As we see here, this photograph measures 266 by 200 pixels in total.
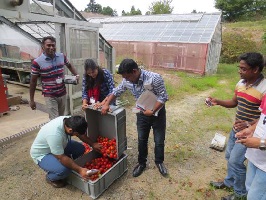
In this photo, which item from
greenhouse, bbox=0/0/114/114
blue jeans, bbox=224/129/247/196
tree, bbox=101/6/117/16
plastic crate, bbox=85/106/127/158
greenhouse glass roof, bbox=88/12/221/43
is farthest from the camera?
tree, bbox=101/6/117/16

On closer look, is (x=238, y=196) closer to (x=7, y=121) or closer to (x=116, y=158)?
(x=116, y=158)

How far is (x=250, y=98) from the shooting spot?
7.25ft

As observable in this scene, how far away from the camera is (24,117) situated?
5.35m

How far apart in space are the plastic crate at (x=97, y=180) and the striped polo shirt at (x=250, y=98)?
1757 mm

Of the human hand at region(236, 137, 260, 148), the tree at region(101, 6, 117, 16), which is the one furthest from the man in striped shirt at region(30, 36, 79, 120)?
the tree at region(101, 6, 117, 16)

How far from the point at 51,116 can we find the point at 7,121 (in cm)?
194

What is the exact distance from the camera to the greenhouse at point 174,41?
11172 millimetres

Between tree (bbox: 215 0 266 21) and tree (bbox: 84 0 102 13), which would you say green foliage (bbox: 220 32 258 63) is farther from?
tree (bbox: 84 0 102 13)

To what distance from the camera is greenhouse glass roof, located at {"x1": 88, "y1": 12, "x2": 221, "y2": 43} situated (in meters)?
11.6

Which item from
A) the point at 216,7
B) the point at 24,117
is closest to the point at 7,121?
the point at 24,117

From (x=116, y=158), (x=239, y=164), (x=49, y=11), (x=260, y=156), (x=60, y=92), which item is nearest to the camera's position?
(x=260, y=156)

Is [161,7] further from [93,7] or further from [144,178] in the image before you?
[93,7]

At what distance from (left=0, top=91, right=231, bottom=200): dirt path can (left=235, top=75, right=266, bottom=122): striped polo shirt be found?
1269 millimetres

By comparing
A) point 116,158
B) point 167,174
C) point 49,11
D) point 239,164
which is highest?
point 49,11
